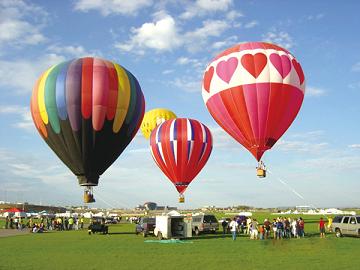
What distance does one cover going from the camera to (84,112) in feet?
95.0

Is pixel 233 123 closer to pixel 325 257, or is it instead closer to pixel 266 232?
pixel 266 232

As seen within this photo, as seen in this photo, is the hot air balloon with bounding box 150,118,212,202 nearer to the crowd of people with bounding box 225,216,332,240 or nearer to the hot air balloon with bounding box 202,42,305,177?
the hot air balloon with bounding box 202,42,305,177

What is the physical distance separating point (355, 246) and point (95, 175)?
1709 centimetres

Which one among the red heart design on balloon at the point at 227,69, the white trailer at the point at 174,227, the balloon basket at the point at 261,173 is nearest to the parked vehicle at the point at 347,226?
the balloon basket at the point at 261,173

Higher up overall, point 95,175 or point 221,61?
point 221,61

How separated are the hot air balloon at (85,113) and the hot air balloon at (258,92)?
22.7 ft

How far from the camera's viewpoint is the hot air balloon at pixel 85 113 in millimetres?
29047

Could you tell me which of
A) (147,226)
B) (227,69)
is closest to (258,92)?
(227,69)

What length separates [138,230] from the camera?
35125mm

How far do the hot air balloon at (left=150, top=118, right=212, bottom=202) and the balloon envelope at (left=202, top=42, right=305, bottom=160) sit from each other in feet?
38.8

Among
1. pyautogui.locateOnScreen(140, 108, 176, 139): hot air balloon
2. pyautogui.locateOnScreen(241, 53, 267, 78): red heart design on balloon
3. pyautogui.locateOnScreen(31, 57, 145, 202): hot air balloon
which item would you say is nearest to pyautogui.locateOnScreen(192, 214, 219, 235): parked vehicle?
pyautogui.locateOnScreen(31, 57, 145, 202): hot air balloon

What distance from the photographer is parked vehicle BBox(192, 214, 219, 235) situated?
3294cm

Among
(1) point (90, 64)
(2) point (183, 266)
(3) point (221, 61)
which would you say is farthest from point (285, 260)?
(1) point (90, 64)

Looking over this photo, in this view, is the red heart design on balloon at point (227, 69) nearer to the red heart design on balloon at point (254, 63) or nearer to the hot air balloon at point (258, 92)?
the hot air balloon at point (258, 92)
